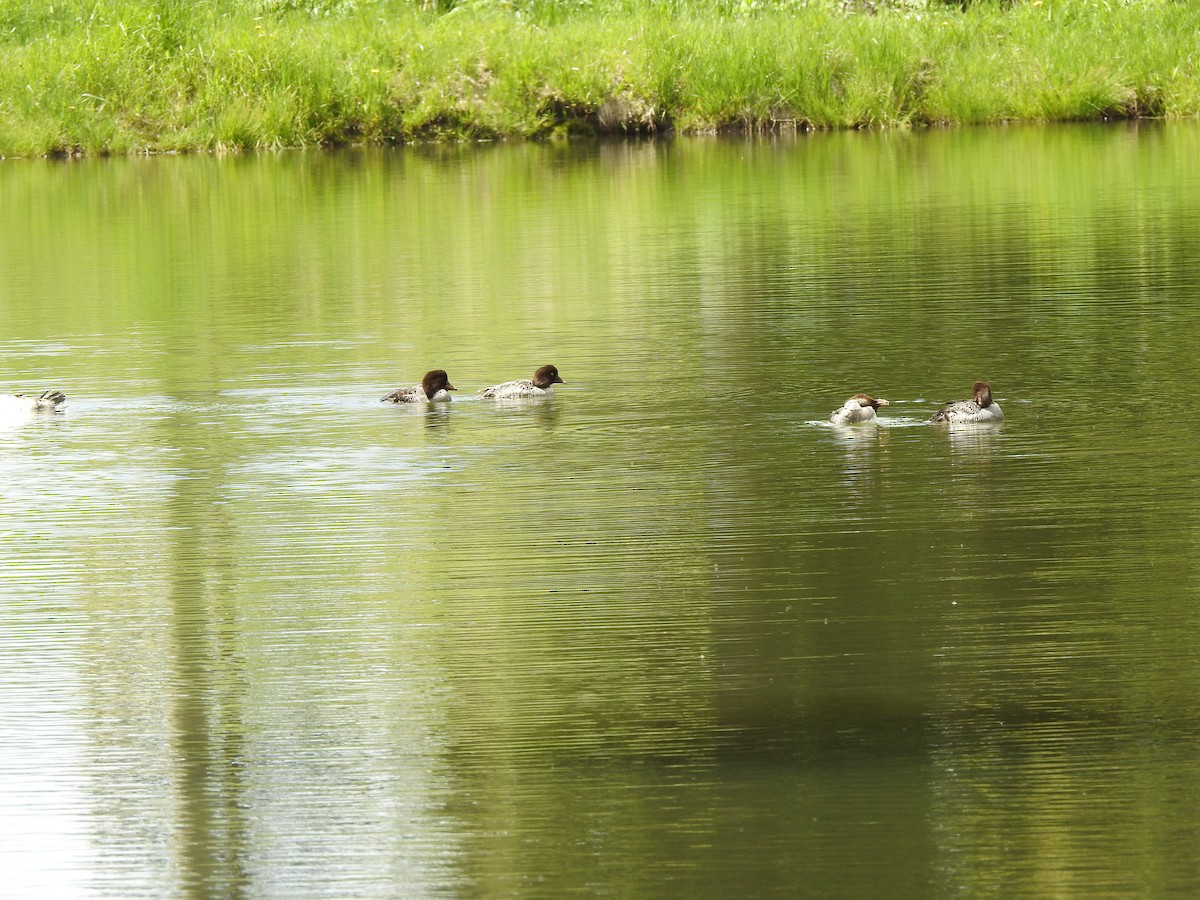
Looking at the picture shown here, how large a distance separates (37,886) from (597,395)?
26.7ft

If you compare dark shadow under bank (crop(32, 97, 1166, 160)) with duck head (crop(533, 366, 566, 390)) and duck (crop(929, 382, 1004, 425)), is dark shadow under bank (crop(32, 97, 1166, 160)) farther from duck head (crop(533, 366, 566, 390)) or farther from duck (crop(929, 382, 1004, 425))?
duck (crop(929, 382, 1004, 425))

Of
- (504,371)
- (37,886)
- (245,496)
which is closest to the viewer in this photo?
(37,886)

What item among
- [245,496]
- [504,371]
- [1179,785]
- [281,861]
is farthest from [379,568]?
[504,371]

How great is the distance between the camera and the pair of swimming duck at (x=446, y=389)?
45.6 ft

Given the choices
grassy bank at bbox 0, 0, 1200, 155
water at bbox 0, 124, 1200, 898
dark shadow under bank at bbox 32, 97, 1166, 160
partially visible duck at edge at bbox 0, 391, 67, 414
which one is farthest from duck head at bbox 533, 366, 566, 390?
dark shadow under bank at bbox 32, 97, 1166, 160

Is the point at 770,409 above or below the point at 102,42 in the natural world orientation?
below

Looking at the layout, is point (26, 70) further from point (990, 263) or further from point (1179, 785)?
point (1179, 785)

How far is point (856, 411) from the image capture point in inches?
495

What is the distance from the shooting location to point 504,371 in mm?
15289

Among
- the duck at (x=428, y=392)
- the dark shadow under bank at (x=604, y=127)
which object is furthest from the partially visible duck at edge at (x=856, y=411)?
the dark shadow under bank at (x=604, y=127)

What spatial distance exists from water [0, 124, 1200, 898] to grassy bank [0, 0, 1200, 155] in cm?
1658

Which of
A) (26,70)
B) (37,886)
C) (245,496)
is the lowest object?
(37,886)

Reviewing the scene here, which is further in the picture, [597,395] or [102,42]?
[102,42]

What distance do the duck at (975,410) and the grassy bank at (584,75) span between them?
24464 mm
